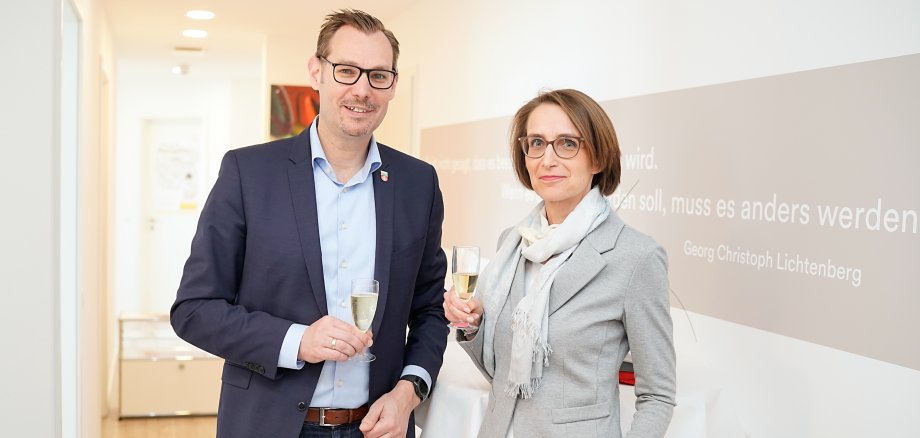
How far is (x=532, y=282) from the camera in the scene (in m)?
1.90

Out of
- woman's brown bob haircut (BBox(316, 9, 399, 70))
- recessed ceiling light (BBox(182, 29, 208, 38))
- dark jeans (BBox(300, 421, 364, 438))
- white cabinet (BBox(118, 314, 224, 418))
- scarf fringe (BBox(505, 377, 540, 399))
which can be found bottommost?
white cabinet (BBox(118, 314, 224, 418))

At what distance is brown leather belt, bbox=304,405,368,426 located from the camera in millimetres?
1880

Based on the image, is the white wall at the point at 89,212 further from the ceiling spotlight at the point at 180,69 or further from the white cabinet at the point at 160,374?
the ceiling spotlight at the point at 180,69

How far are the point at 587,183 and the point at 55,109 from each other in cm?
170

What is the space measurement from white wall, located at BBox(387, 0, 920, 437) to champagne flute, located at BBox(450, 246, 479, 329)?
1111mm

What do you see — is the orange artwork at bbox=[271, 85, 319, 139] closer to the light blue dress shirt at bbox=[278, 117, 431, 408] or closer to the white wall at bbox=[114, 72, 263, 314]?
the white wall at bbox=[114, 72, 263, 314]

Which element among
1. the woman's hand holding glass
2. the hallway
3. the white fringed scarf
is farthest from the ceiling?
the woman's hand holding glass

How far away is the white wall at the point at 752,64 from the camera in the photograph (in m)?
2.16

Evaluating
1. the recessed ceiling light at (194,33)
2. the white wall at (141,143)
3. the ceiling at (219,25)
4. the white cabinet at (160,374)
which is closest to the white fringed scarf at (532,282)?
the ceiling at (219,25)

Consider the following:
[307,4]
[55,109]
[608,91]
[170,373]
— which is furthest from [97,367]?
[608,91]

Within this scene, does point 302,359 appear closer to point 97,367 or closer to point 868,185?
point 868,185

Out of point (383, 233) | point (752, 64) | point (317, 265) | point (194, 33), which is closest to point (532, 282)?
point (383, 233)

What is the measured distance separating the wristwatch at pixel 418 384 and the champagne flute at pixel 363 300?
27cm

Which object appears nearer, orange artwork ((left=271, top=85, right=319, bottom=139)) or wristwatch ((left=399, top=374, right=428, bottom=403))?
wristwatch ((left=399, top=374, right=428, bottom=403))
